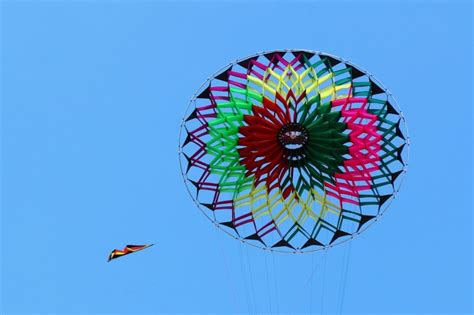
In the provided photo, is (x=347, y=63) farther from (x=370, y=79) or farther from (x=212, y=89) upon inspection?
(x=212, y=89)

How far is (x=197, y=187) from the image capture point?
55594 millimetres

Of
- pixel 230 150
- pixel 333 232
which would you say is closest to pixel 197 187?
pixel 230 150

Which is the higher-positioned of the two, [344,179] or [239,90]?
[239,90]

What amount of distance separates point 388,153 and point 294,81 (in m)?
5.63

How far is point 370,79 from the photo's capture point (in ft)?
177

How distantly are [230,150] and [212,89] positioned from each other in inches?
122

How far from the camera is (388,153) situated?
5488 cm

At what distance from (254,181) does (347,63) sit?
741 centimetres

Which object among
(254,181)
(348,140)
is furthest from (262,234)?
(348,140)

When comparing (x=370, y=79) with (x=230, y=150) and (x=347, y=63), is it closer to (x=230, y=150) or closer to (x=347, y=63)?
(x=347, y=63)

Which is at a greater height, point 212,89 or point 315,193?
point 212,89

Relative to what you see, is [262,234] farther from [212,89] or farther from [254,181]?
[212,89]

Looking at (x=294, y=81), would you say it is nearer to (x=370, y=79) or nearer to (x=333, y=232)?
(x=370, y=79)

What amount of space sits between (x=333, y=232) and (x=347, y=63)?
808cm
